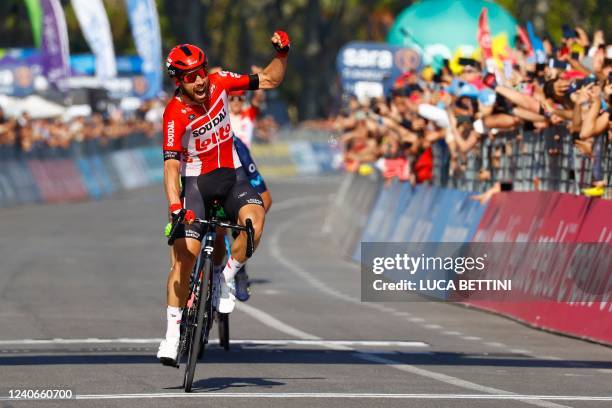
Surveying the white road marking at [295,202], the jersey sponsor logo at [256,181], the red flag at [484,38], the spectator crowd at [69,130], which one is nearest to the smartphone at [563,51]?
the jersey sponsor logo at [256,181]

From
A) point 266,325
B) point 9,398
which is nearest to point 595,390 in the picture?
point 9,398

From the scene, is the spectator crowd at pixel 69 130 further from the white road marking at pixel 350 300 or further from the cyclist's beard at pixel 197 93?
the cyclist's beard at pixel 197 93

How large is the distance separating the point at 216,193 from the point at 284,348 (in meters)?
2.56


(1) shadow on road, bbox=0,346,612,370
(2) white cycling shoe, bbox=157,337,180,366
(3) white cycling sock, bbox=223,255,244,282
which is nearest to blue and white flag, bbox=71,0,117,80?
(1) shadow on road, bbox=0,346,612,370

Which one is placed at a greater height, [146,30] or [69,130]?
[146,30]

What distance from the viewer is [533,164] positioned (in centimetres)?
1783

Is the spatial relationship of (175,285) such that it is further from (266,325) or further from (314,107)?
(314,107)

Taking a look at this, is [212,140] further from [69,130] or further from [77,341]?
[69,130]

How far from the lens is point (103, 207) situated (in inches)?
1630

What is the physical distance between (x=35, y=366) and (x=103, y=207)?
29.4 meters

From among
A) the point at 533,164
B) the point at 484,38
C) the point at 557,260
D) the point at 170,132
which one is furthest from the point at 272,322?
the point at 484,38

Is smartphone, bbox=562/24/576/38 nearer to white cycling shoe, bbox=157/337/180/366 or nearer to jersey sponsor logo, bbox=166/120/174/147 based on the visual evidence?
jersey sponsor logo, bbox=166/120/174/147

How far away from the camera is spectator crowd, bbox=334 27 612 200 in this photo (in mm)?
15398

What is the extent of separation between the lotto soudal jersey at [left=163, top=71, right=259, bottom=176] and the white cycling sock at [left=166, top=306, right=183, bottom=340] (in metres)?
0.99
